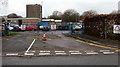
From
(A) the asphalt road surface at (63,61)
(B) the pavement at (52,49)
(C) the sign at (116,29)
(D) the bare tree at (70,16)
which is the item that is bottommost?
(A) the asphalt road surface at (63,61)

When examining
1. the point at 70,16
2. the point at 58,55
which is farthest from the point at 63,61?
the point at 70,16

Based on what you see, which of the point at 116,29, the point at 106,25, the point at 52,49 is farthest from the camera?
the point at 106,25

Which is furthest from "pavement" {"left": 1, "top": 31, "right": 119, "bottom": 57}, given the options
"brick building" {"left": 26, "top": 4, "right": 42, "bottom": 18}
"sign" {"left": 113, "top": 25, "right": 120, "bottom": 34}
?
"brick building" {"left": 26, "top": 4, "right": 42, "bottom": 18}

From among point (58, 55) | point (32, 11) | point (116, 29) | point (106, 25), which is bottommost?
point (58, 55)

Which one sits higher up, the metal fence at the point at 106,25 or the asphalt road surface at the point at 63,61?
the metal fence at the point at 106,25

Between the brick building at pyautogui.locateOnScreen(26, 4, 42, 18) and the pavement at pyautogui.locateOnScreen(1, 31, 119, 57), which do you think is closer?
the pavement at pyautogui.locateOnScreen(1, 31, 119, 57)

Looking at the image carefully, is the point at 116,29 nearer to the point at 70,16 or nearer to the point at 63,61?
the point at 63,61

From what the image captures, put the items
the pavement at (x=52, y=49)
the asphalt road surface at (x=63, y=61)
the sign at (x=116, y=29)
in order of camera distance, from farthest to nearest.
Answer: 1. the sign at (x=116, y=29)
2. the pavement at (x=52, y=49)
3. the asphalt road surface at (x=63, y=61)

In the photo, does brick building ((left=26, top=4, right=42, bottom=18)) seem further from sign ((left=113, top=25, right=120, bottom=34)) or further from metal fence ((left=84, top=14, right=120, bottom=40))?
sign ((left=113, top=25, right=120, bottom=34))

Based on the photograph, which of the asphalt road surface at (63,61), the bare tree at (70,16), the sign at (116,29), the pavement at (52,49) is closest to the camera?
the asphalt road surface at (63,61)

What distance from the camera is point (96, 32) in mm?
18312

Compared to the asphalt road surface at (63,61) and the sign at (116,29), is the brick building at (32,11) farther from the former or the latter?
the asphalt road surface at (63,61)

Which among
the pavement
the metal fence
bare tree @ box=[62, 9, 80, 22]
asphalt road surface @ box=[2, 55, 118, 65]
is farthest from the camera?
bare tree @ box=[62, 9, 80, 22]

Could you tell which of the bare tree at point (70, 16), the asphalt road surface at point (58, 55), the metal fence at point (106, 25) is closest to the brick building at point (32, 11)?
the bare tree at point (70, 16)
